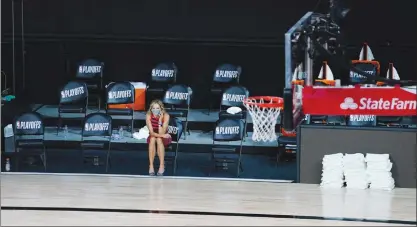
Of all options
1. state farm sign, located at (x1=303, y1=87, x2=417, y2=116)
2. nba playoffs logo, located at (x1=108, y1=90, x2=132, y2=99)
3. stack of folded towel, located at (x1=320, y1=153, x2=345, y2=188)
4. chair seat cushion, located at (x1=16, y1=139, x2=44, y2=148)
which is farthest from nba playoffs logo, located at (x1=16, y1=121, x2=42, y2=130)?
state farm sign, located at (x1=303, y1=87, x2=417, y2=116)

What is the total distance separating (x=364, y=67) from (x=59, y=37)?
5.29 m

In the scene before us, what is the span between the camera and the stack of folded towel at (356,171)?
14.0 meters

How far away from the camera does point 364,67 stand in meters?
17.4

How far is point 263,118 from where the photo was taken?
1662 cm

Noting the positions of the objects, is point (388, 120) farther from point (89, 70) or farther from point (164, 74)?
point (89, 70)

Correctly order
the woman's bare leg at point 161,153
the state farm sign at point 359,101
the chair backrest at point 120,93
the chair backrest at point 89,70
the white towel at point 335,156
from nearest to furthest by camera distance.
A: the state farm sign at point 359,101
the white towel at point 335,156
the woman's bare leg at point 161,153
the chair backrest at point 120,93
the chair backrest at point 89,70

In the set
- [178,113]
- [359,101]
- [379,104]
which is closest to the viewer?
[359,101]

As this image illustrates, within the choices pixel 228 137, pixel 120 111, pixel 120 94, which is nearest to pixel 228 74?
pixel 120 94

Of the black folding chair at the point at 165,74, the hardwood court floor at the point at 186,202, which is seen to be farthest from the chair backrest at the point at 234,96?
the hardwood court floor at the point at 186,202

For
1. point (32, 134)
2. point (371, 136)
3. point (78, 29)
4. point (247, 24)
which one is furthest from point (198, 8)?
point (371, 136)

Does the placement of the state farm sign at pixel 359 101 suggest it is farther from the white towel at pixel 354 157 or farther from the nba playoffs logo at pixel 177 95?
the nba playoffs logo at pixel 177 95

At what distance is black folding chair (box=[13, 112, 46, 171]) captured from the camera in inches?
618

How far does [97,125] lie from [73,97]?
1.45 m

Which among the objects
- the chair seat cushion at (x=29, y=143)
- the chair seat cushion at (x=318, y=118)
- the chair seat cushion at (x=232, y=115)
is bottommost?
the chair seat cushion at (x=29, y=143)
